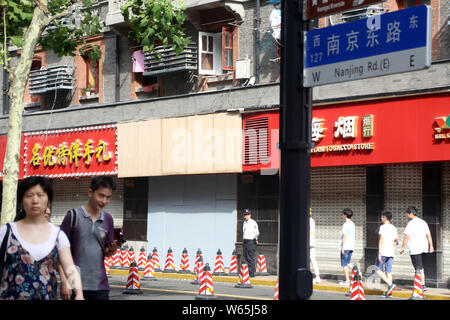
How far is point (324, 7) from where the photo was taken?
7352mm

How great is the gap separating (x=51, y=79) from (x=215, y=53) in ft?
25.8

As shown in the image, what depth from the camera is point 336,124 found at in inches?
939

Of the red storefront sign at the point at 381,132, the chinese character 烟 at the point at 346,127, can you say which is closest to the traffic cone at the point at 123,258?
the red storefront sign at the point at 381,132

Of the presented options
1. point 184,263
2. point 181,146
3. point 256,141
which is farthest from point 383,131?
point 181,146

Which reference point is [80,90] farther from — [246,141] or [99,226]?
[99,226]

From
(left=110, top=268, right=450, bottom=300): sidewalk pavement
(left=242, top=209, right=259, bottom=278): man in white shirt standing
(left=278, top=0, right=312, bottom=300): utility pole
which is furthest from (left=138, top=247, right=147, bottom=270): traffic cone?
(left=278, top=0, right=312, bottom=300): utility pole

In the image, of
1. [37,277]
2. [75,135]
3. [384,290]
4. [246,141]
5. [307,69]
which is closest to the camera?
[37,277]

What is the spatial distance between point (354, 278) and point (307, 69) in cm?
953

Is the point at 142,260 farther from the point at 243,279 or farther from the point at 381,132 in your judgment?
the point at 381,132

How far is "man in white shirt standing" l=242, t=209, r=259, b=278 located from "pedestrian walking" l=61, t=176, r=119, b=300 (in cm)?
1654

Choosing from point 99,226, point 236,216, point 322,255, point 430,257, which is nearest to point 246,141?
point 236,216

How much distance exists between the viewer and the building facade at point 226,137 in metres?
22.1

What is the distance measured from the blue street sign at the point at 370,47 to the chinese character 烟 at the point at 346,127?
1617 cm

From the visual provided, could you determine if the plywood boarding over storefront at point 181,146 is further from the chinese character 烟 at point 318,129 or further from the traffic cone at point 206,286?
the traffic cone at point 206,286
